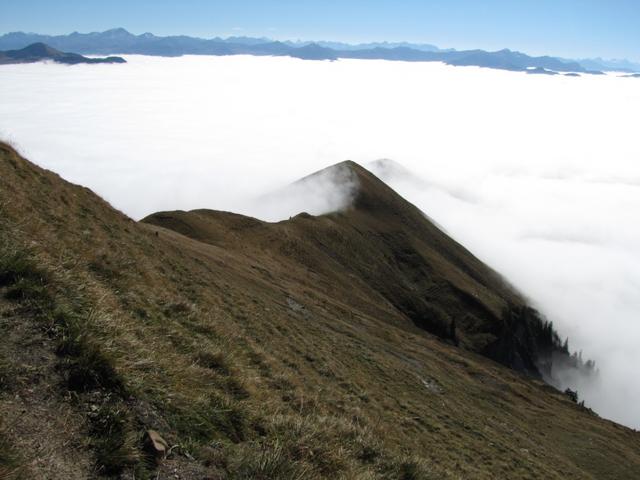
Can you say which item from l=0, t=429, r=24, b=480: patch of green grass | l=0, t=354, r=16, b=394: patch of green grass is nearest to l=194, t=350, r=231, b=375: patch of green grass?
l=0, t=354, r=16, b=394: patch of green grass

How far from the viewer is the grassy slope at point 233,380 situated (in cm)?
714

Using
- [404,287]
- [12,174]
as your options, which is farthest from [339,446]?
[404,287]

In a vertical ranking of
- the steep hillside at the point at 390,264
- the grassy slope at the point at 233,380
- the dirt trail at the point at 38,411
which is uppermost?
the dirt trail at the point at 38,411

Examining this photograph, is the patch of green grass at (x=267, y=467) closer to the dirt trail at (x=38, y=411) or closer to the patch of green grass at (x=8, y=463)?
the dirt trail at (x=38, y=411)

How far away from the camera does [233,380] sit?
1072cm

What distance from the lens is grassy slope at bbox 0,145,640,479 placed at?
714 centimetres

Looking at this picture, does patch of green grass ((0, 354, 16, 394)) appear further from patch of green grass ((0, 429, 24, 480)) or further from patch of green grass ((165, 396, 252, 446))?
patch of green grass ((165, 396, 252, 446))

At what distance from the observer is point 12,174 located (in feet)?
72.7

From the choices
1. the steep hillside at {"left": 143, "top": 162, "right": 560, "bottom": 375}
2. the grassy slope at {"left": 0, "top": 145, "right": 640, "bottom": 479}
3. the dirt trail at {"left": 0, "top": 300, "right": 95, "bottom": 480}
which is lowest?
the steep hillside at {"left": 143, "top": 162, "right": 560, "bottom": 375}

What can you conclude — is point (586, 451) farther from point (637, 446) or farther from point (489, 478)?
point (489, 478)

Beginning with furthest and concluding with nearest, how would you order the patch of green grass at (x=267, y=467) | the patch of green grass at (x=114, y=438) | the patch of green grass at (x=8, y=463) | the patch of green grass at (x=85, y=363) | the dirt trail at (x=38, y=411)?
1. the patch of green grass at (x=85, y=363)
2. the patch of green grass at (x=267, y=467)
3. the patch of green grass at (x=114, y=438)
4. the dirt trail at (x=38, y=411)
5. the patch of green grass at (x=8, y=463)

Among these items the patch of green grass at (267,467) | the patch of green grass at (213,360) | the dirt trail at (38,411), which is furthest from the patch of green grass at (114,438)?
the patch of green grass at (213,360)

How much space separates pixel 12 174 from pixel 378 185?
4879 inches

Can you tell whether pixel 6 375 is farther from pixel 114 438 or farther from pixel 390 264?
pixel 390 264
